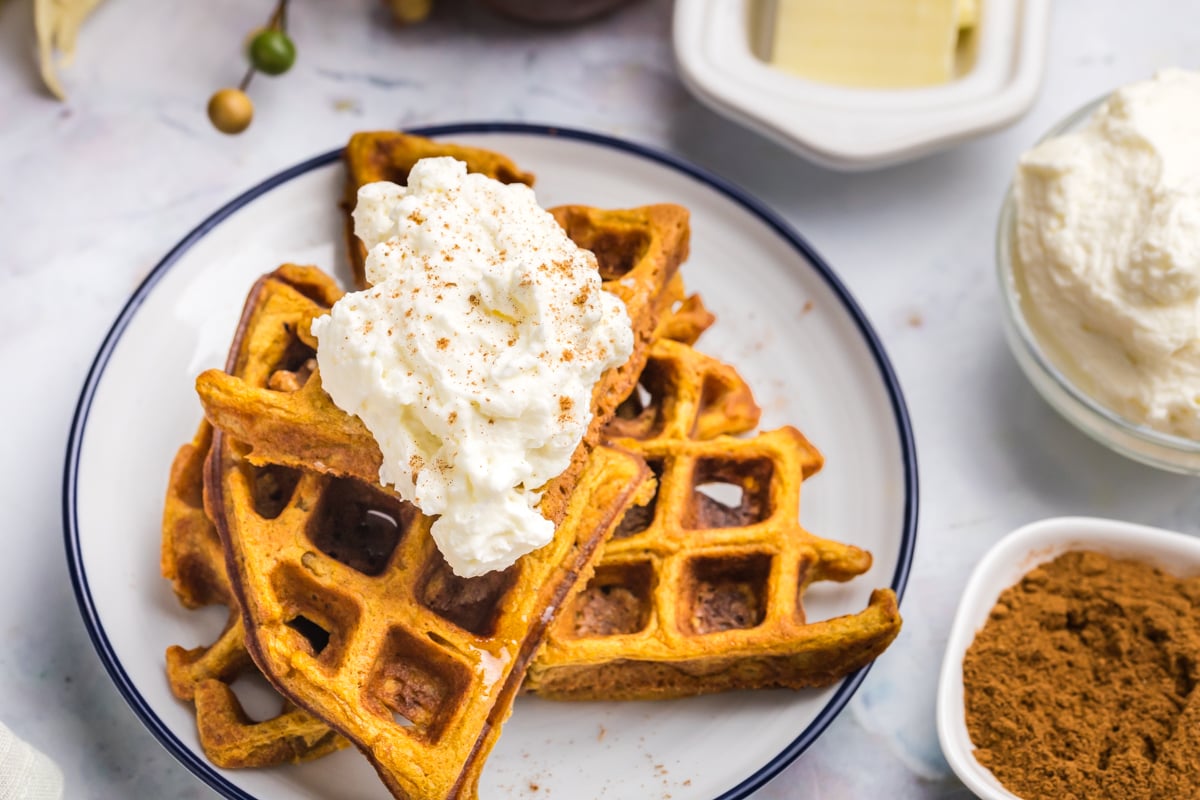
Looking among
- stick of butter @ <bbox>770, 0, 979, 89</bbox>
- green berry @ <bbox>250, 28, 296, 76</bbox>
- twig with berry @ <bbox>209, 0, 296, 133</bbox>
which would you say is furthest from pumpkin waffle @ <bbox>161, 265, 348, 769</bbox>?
stick of butter @ <bbox>770, 0, 979, 89</bbox>

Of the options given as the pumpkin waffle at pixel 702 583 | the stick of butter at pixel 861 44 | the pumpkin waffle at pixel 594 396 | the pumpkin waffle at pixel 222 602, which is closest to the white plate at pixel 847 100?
the stick of butter at pixel 861 44

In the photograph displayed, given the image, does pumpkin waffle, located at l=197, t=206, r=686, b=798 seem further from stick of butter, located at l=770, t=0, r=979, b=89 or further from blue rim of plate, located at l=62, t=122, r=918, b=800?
stick of butter, located at l=770, t=0, r=979, b=89

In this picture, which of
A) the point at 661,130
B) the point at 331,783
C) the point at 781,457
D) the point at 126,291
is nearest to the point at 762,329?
the point at 781,457

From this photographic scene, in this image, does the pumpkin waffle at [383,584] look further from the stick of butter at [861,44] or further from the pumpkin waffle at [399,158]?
the stick of butter at [861,44]

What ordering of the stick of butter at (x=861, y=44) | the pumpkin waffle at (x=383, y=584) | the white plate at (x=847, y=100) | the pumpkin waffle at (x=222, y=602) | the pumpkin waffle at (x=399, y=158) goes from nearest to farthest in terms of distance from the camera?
the pumpkin waffle at (x=383, y=584), the pumpkin waffle at (x=222, y=602), the pumpkin waffle at (x=399, y=158), the white plate at (x=847, y=100), the stick of butter at (x=861, y=44)

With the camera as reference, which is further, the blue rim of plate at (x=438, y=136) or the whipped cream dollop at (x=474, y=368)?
the blue rim of plate at (x=438, y=136)

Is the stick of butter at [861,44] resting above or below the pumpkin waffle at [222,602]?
above
